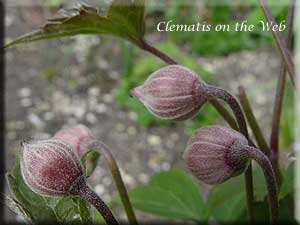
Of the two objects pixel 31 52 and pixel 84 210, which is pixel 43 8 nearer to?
pixel 31 52

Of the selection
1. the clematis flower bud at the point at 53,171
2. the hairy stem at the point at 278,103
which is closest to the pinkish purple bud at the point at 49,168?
the clematis flower bud at the point at 53,171

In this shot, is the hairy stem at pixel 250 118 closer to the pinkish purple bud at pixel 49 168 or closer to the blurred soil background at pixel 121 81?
the pinkish purple bud at pixel 49 168

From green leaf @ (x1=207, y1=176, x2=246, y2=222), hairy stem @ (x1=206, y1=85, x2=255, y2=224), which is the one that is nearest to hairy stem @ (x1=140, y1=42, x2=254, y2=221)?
hairy stem @ (x1=206, y1=85, x2=255, y2=224)

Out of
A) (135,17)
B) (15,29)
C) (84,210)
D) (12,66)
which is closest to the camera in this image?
(84,210)

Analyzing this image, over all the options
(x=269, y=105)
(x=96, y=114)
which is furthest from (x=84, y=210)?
(x=269, y=105)

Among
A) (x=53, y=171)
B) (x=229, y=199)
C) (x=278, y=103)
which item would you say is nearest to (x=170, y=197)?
(x=229, y=199)

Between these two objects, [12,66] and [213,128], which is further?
[12,66]

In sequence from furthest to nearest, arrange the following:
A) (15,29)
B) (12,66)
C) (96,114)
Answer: (15,29) → (12,66) → (96,114)
